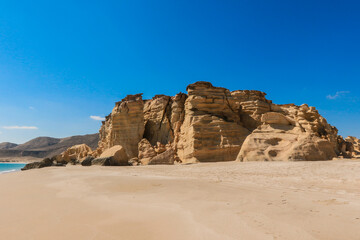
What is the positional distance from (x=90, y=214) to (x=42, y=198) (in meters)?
1.85

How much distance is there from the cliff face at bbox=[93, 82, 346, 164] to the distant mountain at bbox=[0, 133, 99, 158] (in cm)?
4760

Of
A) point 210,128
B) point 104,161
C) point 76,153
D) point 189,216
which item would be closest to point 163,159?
point 104,161

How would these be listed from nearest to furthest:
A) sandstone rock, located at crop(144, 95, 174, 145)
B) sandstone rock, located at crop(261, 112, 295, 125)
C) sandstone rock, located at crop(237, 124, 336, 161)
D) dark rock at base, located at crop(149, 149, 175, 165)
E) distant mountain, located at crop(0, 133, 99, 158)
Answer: sandstone rock, located at crop(237, 124, 336, 161) < sandstone rock, located at crop(261, 112, 295, 125) < dark rock at base, located at crop(149, 149, 175, 165) < sandstone rock, located at crop(144, 95, 174, 145) < distant mountain, located at crop(0, 133, 99, 158)

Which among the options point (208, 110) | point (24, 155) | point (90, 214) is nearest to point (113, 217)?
point (90, 214)

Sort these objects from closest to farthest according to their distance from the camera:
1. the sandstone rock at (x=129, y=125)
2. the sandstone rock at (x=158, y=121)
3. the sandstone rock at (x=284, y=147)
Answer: the sandstone rock at (x=284, y=147) < the sandstone rock at (x=158, y=121) < the sandstone rock at (x=129, y=125)

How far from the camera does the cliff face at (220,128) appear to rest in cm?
1120

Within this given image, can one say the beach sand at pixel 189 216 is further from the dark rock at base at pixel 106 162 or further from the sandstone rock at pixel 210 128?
the sandstone rock at pixel 210 128

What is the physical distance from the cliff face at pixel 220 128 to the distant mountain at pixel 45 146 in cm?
4760

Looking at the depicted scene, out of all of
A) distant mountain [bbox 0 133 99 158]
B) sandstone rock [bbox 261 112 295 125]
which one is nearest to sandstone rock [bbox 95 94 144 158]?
sandstone rock [bbox 261 112 295 125]

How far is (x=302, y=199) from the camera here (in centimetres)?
335

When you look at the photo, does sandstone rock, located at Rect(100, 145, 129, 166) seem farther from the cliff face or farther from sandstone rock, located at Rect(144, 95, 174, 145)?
sandstone rock, located at Rect(144, 95, 174, 145)

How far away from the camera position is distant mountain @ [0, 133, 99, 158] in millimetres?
80475

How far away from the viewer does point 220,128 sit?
17.2 m

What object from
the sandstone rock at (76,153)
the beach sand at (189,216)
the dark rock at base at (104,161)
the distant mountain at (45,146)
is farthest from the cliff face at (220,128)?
the distant mountain at (45,146)
